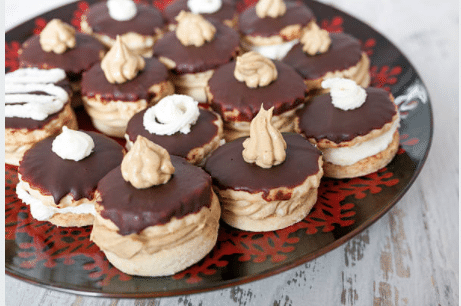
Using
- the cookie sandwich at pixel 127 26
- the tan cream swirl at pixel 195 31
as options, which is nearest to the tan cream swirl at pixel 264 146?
the tan cream swirl at pixel 195 31

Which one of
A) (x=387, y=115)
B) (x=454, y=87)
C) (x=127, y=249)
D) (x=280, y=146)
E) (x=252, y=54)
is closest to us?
(x=127, y=249)

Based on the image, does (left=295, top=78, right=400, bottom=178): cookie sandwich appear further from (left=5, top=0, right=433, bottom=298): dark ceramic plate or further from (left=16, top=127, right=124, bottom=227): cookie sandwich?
(left=16, top=127, right=124, bottom=227): cookie sandwich

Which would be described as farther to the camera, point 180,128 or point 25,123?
point 25,123

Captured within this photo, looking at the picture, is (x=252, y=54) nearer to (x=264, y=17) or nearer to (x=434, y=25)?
(x=264, y=17)

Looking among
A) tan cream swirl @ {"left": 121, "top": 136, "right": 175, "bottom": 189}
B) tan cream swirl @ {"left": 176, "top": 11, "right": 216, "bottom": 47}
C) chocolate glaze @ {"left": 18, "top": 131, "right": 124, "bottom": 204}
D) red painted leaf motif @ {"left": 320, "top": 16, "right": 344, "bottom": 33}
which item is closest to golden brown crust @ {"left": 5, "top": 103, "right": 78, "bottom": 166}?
chocolate glaze @ {"left": 18, "top": 131, "right": 124, "bottom": 204}

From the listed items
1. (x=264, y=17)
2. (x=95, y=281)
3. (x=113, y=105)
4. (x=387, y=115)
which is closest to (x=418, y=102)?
(x=387, y=115)

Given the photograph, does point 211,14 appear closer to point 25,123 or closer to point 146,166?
point 25,123

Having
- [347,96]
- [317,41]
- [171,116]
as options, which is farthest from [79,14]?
[347,96]
